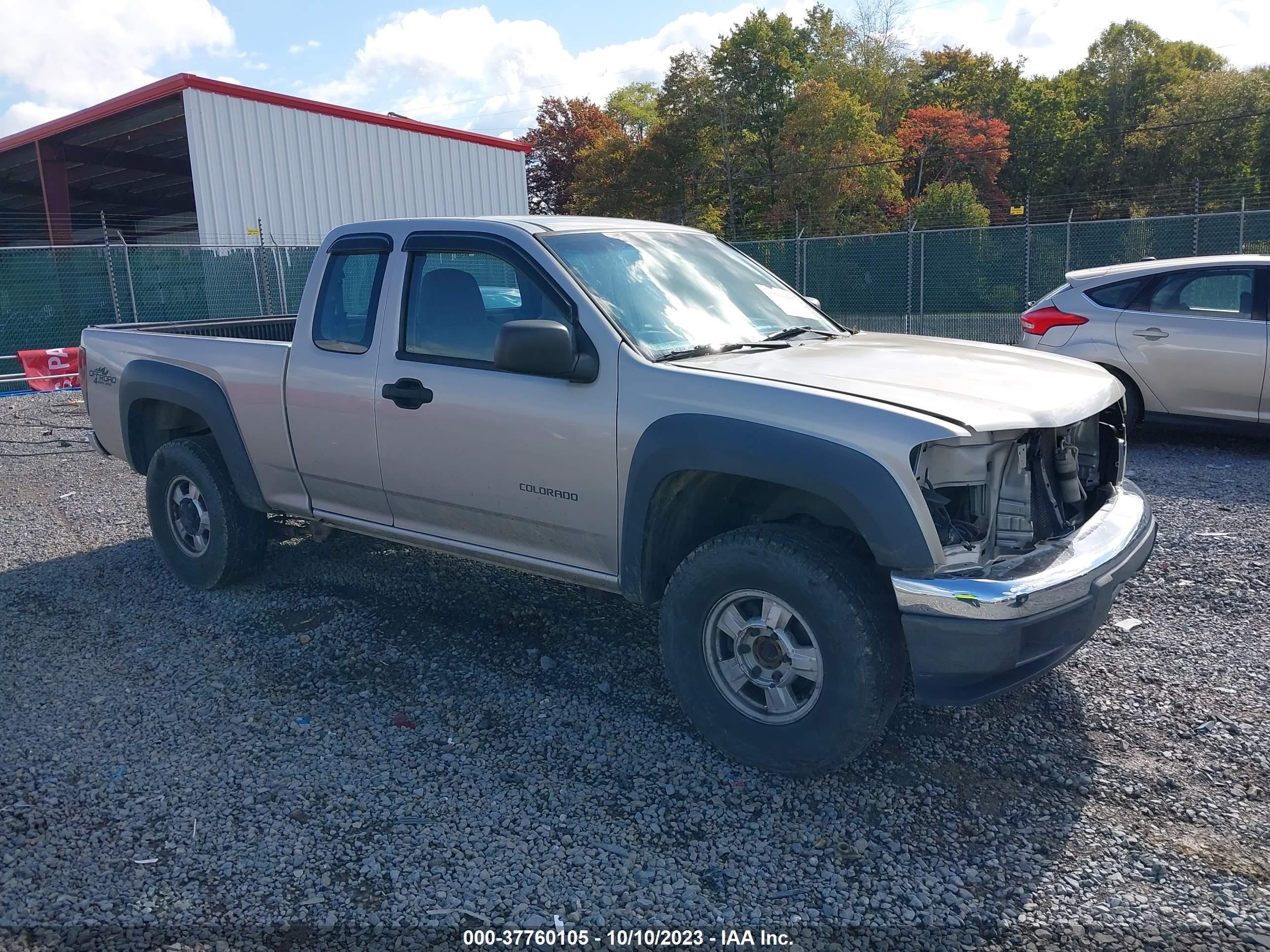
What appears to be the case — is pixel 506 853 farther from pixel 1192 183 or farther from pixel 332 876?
pixel 1192 183

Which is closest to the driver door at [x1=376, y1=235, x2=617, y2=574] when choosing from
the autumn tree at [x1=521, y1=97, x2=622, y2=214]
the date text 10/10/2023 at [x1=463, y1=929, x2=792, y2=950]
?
the date text 10/10/2023 at [x1=463, y1=929, x2=792, y2=950]

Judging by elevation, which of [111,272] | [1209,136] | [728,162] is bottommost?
[111,272]

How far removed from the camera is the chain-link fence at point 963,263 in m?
17.0

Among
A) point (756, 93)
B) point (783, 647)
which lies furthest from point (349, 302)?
point (756, 93)

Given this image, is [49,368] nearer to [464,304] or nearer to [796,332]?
[464,304]

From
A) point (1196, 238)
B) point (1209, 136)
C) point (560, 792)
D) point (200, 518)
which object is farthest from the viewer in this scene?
point (1209, 136)

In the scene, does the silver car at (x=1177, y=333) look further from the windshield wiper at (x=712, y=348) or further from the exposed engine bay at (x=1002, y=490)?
the exposed engine bay at (x=1002, y=490)

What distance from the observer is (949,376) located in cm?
372

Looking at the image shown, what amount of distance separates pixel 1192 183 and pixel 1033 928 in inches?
1753

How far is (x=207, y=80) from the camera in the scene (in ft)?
65.6

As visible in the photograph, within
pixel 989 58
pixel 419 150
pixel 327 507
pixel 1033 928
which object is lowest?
pixel 1033 928

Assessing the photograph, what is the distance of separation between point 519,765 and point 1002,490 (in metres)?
1.99

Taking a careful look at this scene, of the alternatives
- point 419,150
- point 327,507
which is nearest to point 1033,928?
point 327,507

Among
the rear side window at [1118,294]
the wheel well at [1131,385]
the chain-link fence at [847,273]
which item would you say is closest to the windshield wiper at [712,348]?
the wheel well at [1131,385]
